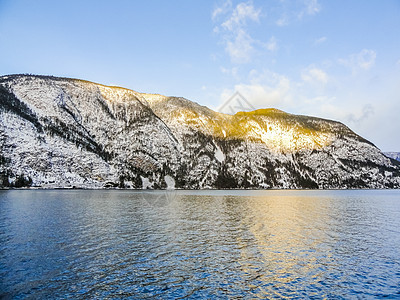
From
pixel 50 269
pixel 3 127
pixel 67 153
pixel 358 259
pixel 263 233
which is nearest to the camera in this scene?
pixel 50 269

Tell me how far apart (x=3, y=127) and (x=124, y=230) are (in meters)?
168

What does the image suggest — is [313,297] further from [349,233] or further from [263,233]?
[349,233]

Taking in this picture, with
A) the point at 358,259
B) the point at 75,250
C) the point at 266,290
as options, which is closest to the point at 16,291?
the point at 75,250

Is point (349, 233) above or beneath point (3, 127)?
beneath

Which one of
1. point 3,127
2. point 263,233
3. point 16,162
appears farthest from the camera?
point 3,127

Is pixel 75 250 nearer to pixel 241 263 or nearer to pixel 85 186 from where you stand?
pixel 241 263

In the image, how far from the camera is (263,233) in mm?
35312

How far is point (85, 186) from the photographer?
16412 centimetres

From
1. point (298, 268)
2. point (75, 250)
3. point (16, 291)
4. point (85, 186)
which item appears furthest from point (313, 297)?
point (85, 186)

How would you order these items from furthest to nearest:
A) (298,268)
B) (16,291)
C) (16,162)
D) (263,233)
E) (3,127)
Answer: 1. (3,127)
2. (16,162)
3. (263,233)
4. (298,268)
5. (16,291)

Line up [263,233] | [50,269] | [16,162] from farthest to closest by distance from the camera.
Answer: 1. [16,162]
2. [263,233]
3. [50,269]

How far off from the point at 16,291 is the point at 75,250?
947 centimetres

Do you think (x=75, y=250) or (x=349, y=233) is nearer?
(x=75, y=250)

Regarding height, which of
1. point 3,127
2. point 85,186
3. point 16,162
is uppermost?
point 3,127
